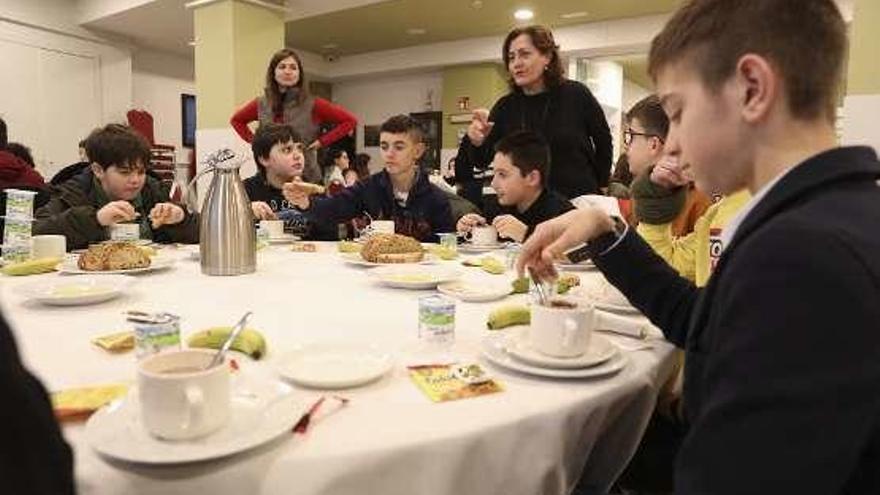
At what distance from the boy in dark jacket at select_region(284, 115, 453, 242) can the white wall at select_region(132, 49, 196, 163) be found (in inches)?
242

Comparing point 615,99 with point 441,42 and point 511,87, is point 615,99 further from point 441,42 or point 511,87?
point 511,87

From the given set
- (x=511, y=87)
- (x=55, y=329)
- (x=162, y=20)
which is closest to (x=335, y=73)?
(x=162, y=20)

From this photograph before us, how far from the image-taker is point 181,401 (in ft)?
1.99

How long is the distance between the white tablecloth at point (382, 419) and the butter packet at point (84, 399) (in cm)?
2

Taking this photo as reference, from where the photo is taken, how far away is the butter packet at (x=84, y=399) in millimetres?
682

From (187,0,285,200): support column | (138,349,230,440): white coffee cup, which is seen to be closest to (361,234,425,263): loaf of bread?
(138,349,230,440): white coffee cup

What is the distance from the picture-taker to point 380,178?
2.91 meters

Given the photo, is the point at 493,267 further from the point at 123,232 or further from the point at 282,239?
the point at 123,232

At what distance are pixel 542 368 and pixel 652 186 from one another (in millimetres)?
891

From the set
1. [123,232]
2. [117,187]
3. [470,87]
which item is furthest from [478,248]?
[470,87]

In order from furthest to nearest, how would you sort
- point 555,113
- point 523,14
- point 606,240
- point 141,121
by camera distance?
point 141,121
point 523,14
point 555,113
point 606,240

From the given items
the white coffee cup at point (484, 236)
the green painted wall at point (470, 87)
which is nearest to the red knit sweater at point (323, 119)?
the white coffee cup at point (484, 236)

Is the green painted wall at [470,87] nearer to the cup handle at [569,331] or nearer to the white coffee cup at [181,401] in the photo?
the cup handle at [569,331]

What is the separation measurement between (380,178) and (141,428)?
91.7 inches
